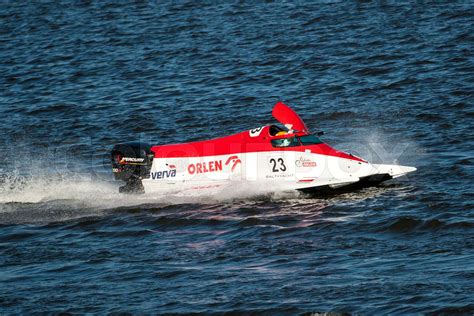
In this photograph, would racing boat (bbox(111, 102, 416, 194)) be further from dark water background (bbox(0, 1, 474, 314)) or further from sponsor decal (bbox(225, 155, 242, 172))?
dark water background (bbox(0, 1, 474, 314))

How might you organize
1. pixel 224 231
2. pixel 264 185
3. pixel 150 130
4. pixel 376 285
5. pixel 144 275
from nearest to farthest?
Answer: pixel 376 285 < pixel 144 275 < pixel 224 231 < pixel 264 185 < pixel 150 130

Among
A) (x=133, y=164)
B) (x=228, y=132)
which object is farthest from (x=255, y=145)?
(x=228, y=132)

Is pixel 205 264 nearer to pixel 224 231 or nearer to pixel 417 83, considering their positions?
pixel 224 231

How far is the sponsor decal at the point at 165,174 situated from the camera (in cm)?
1858

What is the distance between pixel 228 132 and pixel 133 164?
507 cm

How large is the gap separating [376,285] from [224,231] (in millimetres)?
4116

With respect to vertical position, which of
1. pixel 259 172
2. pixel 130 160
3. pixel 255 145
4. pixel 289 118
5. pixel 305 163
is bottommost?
pixel 259 172

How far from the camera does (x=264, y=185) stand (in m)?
17.9

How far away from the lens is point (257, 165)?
59.0ft

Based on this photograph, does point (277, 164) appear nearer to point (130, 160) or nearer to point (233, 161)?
point (233, 161)

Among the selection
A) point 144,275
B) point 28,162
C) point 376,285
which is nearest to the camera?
point 376,285

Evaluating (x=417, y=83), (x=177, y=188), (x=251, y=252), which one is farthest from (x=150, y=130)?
(x=251, y=252)

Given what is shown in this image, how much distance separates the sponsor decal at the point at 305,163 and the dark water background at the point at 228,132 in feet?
2.22

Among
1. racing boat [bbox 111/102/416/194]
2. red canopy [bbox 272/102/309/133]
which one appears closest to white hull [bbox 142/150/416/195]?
racing boat [bbox 111/102/416/194]
